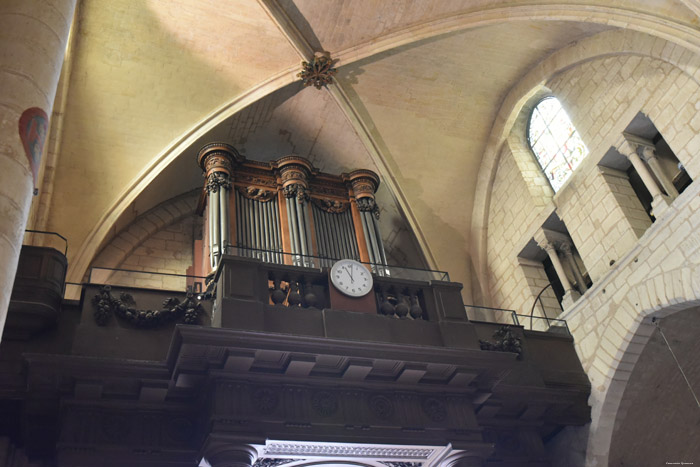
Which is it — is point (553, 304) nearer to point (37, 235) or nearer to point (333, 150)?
point (333, 150)

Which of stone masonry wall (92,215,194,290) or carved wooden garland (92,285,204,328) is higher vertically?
stone masonry wall (92,215,194,290)

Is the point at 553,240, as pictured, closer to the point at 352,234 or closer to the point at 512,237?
the point at 512,237

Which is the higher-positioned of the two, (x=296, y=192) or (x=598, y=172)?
(x=296, y=192)

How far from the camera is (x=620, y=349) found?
885 cm

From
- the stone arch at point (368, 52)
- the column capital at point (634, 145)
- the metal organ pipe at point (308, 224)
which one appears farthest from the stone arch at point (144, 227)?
the column capital at point (634, 145)

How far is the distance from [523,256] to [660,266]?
3.28 m

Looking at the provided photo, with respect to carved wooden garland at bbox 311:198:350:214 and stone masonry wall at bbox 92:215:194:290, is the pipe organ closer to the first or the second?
carved wooden garland at bbox 311:198:350:214

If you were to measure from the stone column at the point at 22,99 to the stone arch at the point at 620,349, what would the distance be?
6817mm

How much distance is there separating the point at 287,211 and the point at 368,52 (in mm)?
3169

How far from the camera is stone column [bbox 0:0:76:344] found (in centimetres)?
Answer: 427

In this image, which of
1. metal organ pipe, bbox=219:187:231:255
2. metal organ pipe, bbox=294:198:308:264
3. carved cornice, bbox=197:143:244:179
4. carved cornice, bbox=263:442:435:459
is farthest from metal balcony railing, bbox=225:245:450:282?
carved cornice, bbox=263:442:435:459

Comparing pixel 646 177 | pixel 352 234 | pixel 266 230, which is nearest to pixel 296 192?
pixel 266 230

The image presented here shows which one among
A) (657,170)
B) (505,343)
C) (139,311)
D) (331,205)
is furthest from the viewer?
(331,205)

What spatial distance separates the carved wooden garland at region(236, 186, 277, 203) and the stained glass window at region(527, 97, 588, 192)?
447 centimetres
